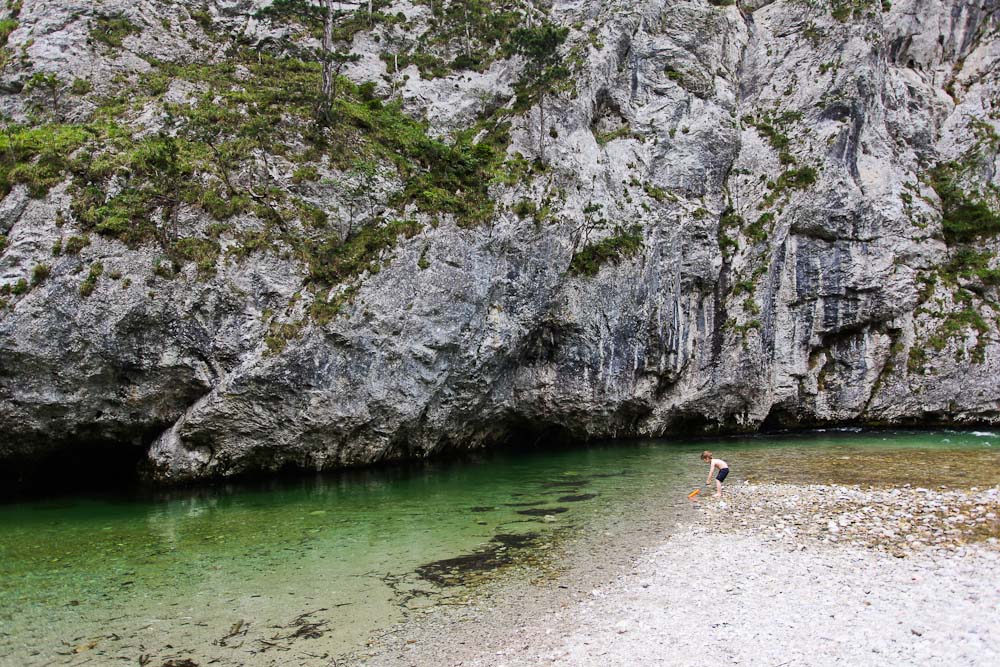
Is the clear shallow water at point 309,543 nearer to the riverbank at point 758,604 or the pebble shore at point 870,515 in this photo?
the riverbank at point 758,604

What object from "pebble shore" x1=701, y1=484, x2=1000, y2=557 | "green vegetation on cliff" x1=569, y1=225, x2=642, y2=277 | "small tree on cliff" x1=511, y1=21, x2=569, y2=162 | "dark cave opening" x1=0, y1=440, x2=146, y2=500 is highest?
"small tree on cliff" x1=511, y1=21, x2=569, y2=162

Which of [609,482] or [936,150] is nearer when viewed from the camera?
[609,482]

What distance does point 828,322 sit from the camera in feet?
99.9

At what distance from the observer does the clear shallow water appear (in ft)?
27.7

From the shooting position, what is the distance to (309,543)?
13.1 meters

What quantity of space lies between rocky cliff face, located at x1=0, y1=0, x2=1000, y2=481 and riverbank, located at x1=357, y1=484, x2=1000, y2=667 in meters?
13.7

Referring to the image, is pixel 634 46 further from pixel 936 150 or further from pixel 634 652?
pixel 634 652

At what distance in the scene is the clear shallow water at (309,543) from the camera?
8.43m

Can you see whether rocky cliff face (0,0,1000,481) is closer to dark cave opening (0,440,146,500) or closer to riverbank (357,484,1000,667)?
dark cave opening (0,440,146,500)

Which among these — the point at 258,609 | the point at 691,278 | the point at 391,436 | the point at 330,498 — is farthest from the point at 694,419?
the point at 258,609

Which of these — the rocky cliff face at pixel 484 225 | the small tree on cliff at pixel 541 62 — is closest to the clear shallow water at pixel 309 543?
the rocky cliff face at pixel 484 225

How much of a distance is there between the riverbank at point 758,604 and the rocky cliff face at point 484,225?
13.7 metres

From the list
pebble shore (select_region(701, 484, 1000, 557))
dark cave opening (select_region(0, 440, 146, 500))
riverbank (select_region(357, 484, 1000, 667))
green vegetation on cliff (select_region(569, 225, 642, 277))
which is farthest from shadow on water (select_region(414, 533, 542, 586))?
green vegetation on cliff (select_region(569, 225, 642, 277))

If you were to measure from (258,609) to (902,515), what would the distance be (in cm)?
1332
